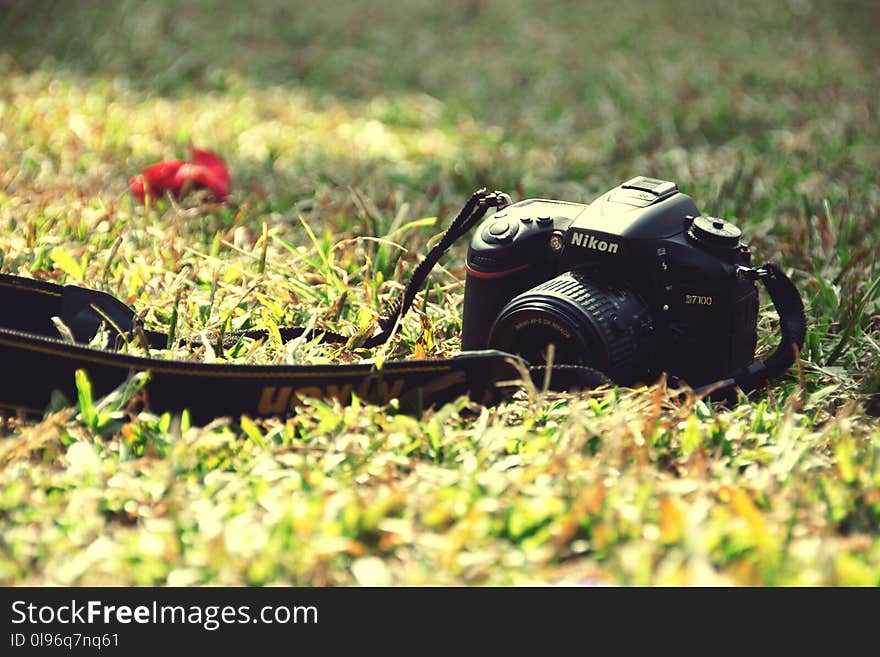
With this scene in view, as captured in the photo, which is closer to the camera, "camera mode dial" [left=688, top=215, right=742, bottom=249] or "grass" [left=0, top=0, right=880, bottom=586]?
"grass" [left=0, top=0, right=880, bottom=586]

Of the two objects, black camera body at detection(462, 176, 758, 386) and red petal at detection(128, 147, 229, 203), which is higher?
black camera body at detection(462, 176, 758, 386)

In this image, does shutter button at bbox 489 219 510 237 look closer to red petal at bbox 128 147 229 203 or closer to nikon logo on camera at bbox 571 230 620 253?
nikon logo on camera at bbox 571 230 620 253

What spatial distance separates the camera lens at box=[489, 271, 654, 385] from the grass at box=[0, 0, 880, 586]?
78 mm

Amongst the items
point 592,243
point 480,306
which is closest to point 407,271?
point 480,306

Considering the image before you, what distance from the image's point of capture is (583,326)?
1.86 metres

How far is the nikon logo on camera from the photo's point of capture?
6.31 ft

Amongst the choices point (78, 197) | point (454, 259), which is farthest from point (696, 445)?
point (78, 197)

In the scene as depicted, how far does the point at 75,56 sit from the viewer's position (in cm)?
472

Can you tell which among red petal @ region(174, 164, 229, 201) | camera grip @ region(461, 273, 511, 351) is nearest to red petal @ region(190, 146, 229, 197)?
red petal @ region(174, 164, 229, 201)

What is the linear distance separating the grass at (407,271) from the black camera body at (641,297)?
0.29 ft

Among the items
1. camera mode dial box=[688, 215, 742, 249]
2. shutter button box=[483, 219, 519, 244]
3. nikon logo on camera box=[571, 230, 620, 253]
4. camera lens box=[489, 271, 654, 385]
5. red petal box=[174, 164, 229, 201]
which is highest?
camera mode dial box=[688, 215, 742, 249]

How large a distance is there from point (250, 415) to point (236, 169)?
1.83 metres

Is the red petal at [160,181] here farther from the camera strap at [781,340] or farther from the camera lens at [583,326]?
the camera strap at [781,340]

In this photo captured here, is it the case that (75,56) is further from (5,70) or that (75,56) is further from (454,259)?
(454,259)
